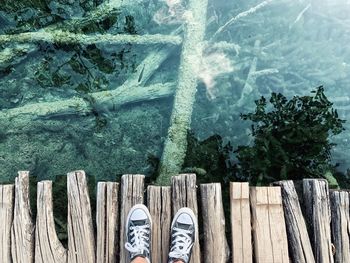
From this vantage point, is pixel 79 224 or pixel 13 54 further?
pixel 13 54

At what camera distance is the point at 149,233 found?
11.1 ft

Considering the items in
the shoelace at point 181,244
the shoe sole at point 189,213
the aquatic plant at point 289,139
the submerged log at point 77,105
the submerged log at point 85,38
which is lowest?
the shoelace at point 181,244

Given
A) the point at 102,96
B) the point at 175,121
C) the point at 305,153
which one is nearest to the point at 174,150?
the point at 175,121

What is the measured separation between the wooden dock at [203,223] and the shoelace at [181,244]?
13 cm

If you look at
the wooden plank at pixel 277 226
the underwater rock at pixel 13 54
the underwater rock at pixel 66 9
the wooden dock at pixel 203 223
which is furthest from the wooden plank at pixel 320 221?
the underwater rock at pixel 13 54

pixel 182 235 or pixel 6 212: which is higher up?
pixel 6 212

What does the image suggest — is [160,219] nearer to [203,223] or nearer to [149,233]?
[149,233]

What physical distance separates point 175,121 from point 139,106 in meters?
0.42

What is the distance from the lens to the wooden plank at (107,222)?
335cm

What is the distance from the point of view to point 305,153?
4.40 metres

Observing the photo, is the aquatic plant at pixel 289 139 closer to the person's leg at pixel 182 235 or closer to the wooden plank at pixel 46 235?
the person's leg at pixel 182 235

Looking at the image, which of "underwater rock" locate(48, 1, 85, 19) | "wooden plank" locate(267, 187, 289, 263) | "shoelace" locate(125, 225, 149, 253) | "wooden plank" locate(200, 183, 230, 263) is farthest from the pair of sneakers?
"underwater rock" locate(48, 1, 85, 19)

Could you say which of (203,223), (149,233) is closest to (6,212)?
(149,233)

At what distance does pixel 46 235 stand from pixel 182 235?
1.02 m
